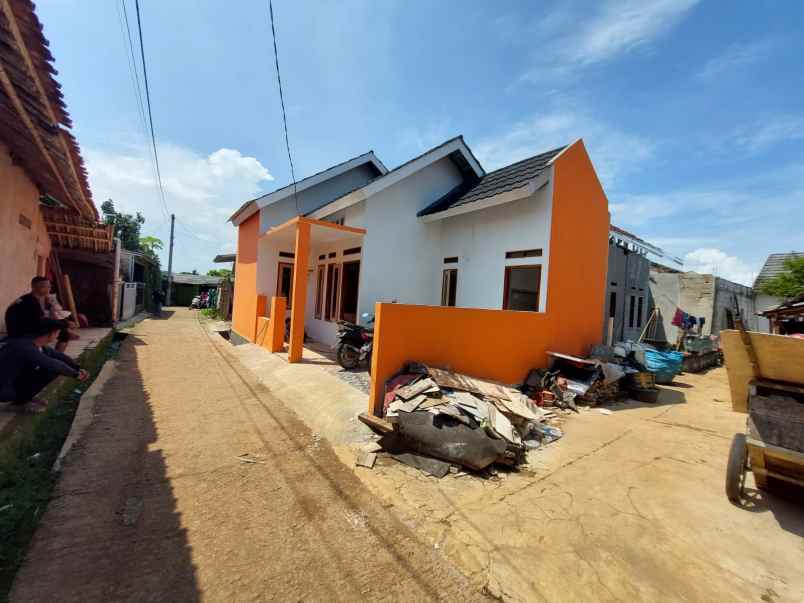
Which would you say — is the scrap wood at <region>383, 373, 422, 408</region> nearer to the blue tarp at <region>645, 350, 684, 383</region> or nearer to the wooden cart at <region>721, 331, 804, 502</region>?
the wooden cart at <region>721, 331, 804, 502</region>

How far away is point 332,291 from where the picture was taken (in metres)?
10.5

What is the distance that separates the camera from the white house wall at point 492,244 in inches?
291

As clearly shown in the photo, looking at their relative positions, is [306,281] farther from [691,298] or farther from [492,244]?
[691,298]

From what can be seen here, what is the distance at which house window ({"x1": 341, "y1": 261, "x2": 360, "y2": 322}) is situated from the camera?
9305 millimetres

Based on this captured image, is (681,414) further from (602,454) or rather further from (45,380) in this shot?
(45,380)

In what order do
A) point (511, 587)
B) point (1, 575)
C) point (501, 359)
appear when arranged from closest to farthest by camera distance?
point (1, 575) → point (511, 587) → point (501, 359)

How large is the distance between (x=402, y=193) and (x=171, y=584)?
28.2ft

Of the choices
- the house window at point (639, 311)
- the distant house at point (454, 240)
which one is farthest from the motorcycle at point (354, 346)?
the house window at point (639, 311)

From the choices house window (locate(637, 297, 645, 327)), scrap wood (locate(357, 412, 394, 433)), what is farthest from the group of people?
house window (locate(637, 297, 645, 327))

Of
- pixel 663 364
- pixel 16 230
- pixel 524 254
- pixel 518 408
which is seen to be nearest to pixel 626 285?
pixel 663 364

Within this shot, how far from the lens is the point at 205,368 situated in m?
8.04

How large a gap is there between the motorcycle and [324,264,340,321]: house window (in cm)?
273

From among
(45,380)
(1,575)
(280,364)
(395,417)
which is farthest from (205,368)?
(1,575)

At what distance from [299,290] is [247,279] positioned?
18.2 feet
